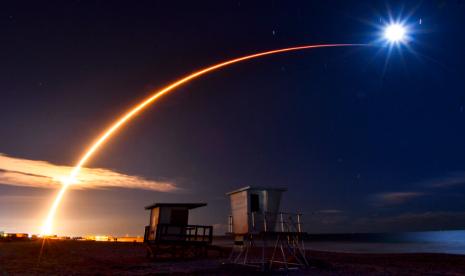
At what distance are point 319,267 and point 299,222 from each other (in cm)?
288

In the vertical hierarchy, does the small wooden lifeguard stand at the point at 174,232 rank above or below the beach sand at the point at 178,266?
above

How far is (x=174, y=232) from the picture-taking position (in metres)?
25.5

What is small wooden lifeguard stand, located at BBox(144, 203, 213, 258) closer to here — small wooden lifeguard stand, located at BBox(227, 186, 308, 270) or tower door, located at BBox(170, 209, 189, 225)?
tower door, located at BBox(170, 209, 189, 225)

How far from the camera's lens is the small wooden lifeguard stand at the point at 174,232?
24.0 metres

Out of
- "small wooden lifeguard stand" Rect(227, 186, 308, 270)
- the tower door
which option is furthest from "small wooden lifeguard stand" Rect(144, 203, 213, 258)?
"small wooden lifeguard stand" Rect(227, 186, 308, 270)

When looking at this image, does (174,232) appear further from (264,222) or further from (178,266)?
(264,222)

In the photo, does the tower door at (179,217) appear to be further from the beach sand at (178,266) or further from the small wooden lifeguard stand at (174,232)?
the beach sand at (178,266)

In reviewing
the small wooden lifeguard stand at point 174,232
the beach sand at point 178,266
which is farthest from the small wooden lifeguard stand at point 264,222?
the small wooden lifeguard stand at point 174,232

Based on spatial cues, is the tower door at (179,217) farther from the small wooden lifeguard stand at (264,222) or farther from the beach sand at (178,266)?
the small wooden lifeguard stand at (264,222)

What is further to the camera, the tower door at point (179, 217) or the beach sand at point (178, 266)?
the tower door at point (179, 217)

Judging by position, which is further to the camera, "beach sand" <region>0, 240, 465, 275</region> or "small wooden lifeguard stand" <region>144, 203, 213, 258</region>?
"small wooden lifeguard stand" <region>144, 203, 213, 258</region>

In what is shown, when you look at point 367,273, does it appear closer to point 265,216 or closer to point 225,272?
point 265,216

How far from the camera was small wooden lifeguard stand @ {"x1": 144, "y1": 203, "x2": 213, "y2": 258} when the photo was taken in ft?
78.8

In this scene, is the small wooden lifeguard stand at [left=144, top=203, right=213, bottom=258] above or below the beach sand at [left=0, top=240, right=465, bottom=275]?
above
